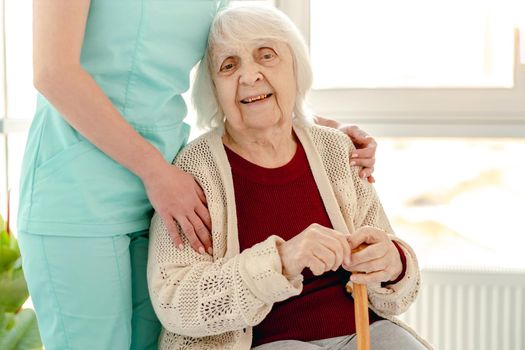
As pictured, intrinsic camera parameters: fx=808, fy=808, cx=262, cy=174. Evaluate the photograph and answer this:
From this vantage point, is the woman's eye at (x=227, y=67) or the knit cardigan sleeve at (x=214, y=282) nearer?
the knit cardigan sleeve at (x=214, y=282)

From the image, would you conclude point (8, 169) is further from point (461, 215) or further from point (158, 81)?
A: point (461, 215)

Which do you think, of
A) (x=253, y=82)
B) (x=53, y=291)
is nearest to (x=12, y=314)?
(x=53, y=291)

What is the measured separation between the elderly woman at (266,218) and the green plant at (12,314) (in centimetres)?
65

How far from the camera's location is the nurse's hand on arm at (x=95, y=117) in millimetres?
1531

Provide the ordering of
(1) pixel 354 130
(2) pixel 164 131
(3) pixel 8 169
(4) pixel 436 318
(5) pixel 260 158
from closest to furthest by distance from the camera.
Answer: (2) pixel 164 131, (5) pixel 260 158, (1) pixel 354 130, (4) pixel 436 318, (3) pixel 8 169

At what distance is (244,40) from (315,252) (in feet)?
1.72

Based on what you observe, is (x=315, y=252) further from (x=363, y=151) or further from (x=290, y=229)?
(x=363, y=151)

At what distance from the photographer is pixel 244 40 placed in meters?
1.78

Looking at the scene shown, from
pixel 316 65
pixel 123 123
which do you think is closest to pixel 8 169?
pixel 316 65

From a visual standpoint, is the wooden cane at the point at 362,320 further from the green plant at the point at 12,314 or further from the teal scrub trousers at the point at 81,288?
the green plant at the point at 12,314

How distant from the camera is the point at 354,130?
2068mm

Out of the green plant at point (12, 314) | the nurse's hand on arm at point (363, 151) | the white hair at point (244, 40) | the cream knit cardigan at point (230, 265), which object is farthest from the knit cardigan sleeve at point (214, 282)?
the green plant at point (12, 314)

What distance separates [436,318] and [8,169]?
60.3 inches

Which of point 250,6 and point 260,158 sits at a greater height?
point 250,6
